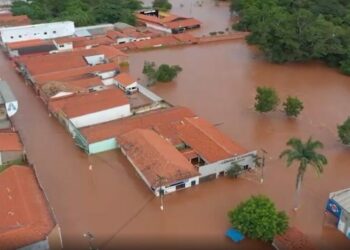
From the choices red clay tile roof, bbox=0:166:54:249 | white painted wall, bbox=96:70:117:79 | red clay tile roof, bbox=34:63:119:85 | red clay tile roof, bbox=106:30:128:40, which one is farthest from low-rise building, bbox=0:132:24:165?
red clay tile roof, bbox=106:30:128:40

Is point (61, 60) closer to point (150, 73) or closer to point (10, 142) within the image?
point (150, 73)

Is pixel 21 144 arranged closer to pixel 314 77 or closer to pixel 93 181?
pixel 93 181

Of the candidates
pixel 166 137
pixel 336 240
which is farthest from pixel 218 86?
pixel 336 240

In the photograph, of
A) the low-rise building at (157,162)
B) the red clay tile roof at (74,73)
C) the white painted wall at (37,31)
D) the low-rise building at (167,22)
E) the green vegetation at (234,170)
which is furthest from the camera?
the low-rise building at (167,22)

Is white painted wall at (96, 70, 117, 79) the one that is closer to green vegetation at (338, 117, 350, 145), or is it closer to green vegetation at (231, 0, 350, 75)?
green vegetation at (231, 0, 350, 75)

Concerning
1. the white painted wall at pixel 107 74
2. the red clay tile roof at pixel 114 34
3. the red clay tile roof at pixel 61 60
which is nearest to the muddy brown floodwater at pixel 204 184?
the red clay tile roof at pixel 61 60

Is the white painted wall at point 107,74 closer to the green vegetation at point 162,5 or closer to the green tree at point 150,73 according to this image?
the green tree at point 150,73
